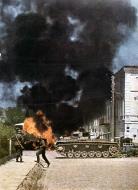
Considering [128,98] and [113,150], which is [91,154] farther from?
[128,98]

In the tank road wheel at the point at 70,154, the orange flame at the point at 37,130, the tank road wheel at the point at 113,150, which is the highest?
the orange flame at the point at 37,130

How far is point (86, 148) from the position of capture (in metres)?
49.7

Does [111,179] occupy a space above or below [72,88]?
below

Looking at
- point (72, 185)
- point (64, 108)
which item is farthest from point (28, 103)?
point (72, 185)

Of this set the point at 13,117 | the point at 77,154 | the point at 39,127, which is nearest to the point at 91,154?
the point at 77,154

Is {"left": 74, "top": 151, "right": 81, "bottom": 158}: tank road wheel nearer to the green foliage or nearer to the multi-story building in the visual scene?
the multi-story building

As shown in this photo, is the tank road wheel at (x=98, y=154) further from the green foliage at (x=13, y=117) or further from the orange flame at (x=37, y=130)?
the green foliage at (x=13, y=117)

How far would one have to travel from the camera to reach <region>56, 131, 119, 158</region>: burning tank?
49.2 m

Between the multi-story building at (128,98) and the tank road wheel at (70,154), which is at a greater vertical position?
the multi-story building at (128,98)

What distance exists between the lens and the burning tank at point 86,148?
49219 millimetres

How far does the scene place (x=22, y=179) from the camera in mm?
21250

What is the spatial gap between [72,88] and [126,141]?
13727mm

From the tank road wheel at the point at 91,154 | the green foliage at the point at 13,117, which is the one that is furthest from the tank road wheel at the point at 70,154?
the green foliage at the point at 13,117

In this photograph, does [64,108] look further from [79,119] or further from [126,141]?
[126,141]
